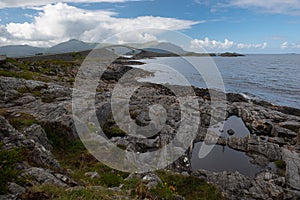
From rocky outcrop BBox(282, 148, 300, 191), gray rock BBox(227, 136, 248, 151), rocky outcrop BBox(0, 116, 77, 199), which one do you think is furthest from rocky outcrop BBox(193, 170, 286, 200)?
rocky outcrop BBox(0, 116, 77, 199)

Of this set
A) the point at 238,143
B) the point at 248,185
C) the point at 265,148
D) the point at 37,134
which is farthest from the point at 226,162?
the point at 37,134

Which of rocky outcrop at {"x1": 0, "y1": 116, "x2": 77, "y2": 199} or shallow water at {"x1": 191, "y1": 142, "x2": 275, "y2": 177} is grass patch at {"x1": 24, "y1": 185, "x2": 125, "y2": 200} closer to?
rocky outcrop at {"x1": 0, "y1": 116, "x2": 77, "y2": 199}

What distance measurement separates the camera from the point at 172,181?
1404 centimetres

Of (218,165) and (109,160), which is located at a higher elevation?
(109,160)

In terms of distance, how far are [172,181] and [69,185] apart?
24.6 feet

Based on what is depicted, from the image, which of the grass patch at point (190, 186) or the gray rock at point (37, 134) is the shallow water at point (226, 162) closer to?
the grass patch at point (190, 186)

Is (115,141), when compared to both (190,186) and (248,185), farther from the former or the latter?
(248,185)

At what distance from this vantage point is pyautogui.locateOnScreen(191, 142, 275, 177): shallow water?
1969cm

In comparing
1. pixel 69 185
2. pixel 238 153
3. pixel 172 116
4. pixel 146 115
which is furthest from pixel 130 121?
pixel 69 185

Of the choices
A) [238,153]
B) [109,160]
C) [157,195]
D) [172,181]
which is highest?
[157,195]

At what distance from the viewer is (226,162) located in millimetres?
21062

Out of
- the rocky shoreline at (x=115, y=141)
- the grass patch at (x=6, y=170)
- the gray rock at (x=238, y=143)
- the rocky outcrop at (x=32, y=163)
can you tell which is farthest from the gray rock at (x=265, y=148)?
the grass patch at (x=6, y=170)

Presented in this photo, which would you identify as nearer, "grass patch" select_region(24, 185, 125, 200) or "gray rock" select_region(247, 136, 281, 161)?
"grass patch" select_region(24, 185, 125, 200)

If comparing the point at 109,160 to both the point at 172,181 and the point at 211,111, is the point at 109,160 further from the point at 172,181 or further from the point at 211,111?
the point at 211,111
